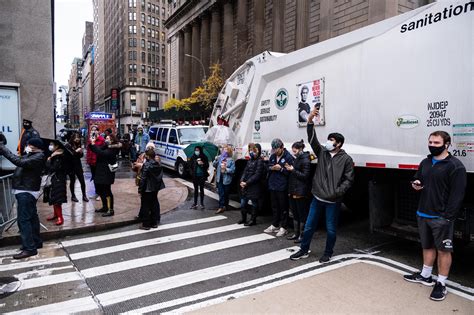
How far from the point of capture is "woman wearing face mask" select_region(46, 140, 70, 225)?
714cm

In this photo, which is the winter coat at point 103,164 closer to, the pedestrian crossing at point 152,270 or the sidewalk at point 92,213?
the sidewalk at point 92,213

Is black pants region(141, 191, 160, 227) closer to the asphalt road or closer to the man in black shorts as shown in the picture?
the asphalt road

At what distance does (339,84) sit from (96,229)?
5.48 meters

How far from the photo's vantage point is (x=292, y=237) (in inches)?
271

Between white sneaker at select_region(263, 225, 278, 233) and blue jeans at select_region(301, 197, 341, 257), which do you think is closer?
blue jeans at select_region(301, 197, 341, 257)

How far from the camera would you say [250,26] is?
36844 millimetres

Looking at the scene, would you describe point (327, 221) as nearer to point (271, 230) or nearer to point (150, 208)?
point (271, 230)

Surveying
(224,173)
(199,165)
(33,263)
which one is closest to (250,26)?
(199,165)

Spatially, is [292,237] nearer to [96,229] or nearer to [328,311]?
[328,311]

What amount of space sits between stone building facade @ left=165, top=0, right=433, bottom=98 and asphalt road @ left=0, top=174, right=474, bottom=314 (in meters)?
18.2

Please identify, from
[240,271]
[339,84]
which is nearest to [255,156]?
[339,84]

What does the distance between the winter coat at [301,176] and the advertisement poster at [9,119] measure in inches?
354

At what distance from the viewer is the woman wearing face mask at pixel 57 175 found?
7145 millimetres

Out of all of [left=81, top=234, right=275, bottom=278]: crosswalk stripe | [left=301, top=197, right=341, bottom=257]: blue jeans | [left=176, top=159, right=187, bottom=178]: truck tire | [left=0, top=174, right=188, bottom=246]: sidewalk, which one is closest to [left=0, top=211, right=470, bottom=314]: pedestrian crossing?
[left=81, top=234, right=275, bottom=278]: crosswalk stripe
